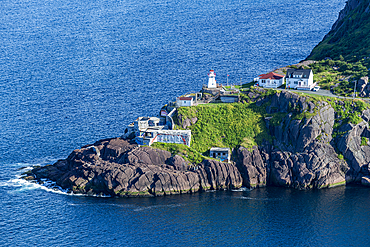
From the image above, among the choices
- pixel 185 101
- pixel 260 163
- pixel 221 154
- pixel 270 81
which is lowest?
pixel 260 163

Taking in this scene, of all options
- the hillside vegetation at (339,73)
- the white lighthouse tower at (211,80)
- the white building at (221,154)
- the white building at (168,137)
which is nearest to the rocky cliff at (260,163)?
the white building at (221,154)

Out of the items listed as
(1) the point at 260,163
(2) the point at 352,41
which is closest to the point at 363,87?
(1) the point at 260,163

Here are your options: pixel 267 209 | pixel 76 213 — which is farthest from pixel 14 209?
pixel 267 209

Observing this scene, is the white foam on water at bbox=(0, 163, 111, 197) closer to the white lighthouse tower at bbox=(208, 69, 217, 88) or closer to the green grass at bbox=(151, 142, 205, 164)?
the green grass at bbox=(151, 142, 205, 164)

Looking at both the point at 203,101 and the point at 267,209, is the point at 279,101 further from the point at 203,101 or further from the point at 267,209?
the point at 267,209

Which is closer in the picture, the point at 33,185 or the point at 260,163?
the point at 260,163

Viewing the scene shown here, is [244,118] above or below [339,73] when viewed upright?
below

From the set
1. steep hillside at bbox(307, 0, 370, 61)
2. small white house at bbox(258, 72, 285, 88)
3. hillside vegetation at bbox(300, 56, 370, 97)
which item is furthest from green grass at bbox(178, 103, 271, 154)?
steep hillside at bbox(307, 0, 370, 61)

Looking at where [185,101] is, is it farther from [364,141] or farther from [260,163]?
[364,141]
